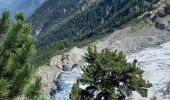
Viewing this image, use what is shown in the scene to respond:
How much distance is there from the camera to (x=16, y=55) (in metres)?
14.9

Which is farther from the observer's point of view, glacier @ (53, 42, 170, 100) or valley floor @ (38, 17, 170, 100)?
valley floor @ (38, 17, 170, 100)

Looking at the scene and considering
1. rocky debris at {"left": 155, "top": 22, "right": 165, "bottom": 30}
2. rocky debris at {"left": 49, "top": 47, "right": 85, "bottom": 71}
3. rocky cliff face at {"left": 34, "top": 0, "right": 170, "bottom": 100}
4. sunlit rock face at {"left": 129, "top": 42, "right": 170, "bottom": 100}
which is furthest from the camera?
rocky debris at {"left": 155, "top": 22, "right": 165, "bottom": 30}

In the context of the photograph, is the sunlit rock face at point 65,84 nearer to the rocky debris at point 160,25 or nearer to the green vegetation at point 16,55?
the rocky debris at point 160,25

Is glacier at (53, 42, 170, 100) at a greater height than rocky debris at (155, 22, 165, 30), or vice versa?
rocky debris at (155, 22, 165, 30)

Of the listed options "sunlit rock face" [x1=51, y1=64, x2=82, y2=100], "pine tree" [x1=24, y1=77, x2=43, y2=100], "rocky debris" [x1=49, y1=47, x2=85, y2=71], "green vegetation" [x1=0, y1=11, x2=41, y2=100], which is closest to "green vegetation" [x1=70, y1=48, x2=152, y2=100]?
"sunlit rock face" [x1=51, y1=64, x2=82, y2=100]

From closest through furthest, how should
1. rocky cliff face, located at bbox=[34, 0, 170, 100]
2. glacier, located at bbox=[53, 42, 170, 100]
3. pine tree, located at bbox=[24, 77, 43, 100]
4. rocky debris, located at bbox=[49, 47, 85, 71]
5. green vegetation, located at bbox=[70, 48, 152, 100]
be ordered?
pine tree, located at bbox=[24, 77, 43, 100] < green vegetation, located at bbox=[70, 48, 152, 100] < glacier, located at bbox=[53, 42, 170, 100] < rocky cliff face, located at bbox=[34, 0, 170, 100] < rocky debris, located at bbox=[49, 47, 85, 71]

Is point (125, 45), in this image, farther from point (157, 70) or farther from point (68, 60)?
point (157, 70)

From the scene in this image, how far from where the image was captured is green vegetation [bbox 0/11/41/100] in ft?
48.6

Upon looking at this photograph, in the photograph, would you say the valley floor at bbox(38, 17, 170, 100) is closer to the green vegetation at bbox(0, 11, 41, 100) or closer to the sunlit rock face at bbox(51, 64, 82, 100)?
the sunlit rock face at bbox(51, 64, 82, 100)

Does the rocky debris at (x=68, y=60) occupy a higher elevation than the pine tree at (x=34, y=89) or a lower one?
higher

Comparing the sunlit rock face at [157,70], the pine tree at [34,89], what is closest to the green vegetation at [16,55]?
the pine tree at [34,89]

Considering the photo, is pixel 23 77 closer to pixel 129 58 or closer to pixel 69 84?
pixel 69 84

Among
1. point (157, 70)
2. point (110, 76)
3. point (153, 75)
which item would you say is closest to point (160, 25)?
point (157, 70)

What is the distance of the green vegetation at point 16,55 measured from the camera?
584 inches
